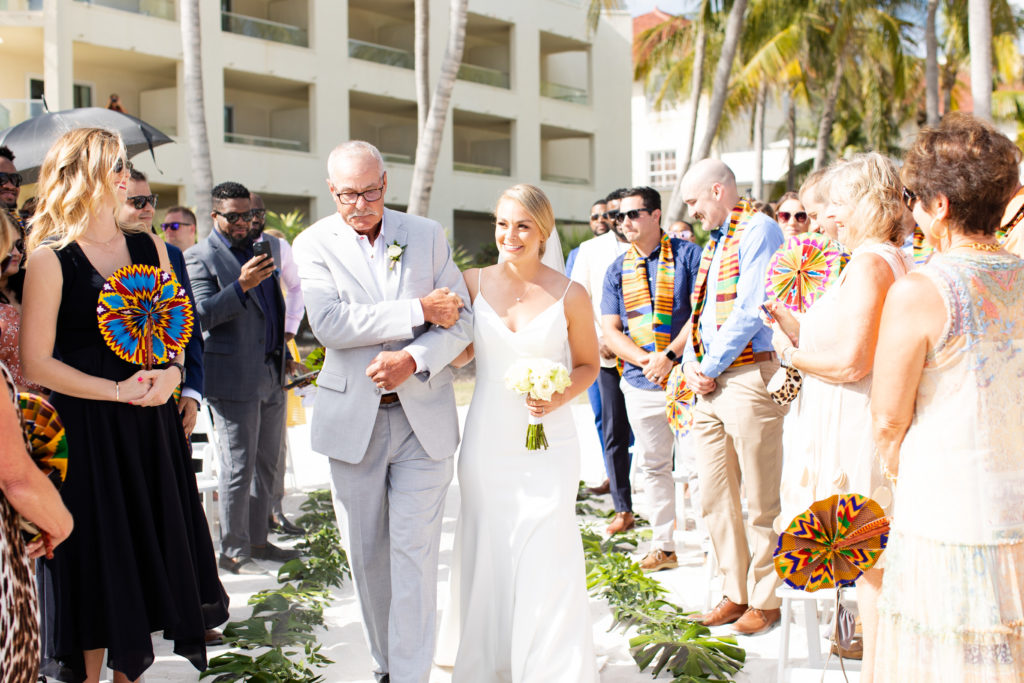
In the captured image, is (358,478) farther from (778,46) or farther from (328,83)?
(778,46)

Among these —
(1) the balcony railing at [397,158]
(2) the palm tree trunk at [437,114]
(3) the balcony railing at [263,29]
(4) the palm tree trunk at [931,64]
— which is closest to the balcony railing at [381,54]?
(3) the balcony railing at [263,29]

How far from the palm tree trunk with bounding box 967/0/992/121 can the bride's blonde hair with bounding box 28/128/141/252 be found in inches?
469

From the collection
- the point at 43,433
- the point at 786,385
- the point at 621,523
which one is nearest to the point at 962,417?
the point at 786,385

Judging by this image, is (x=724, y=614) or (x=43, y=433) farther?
(x=724, y=614)

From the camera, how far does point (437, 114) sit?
1477 cm

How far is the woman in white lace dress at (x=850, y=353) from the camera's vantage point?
3617mm

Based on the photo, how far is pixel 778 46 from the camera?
90.6 feet

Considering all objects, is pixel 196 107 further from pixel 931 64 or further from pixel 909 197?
pixel 931 64

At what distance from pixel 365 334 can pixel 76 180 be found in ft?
4.62

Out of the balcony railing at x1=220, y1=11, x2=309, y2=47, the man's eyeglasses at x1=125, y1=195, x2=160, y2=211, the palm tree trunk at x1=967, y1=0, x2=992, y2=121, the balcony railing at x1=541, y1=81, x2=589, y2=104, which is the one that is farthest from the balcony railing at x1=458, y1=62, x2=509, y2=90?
the man's eyeglasses at x1=125, y1=195, x2=160, y2=211

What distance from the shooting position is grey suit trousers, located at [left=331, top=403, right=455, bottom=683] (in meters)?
4.27

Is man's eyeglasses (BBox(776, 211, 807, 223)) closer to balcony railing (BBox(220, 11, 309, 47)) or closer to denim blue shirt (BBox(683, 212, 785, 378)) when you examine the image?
denim blue shirt (BBox(683, 212, 785, 378))

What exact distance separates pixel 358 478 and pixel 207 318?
96.9 inches

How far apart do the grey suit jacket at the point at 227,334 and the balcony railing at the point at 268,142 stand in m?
20.4
